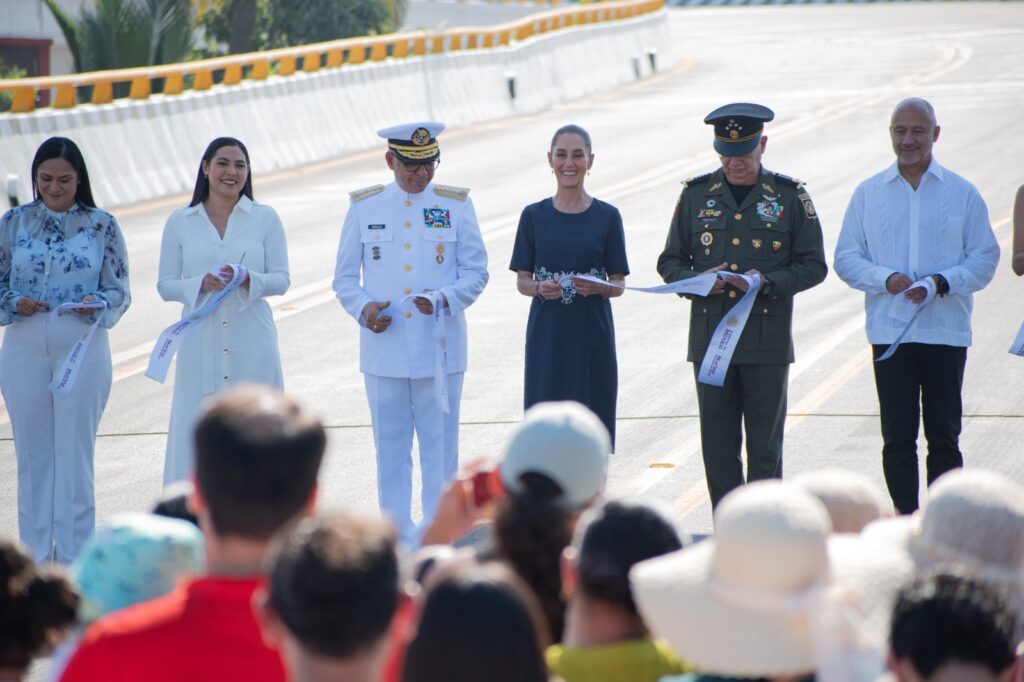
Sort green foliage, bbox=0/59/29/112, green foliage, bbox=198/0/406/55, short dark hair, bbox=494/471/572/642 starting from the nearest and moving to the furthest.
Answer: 1. short dark hair, bbox=494/471/572/642
2. green foliage, bbox=0/59/29/112
3. green foliage, bbox=198/0/406/55

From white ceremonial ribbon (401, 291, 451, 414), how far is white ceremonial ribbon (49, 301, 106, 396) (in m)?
1.63

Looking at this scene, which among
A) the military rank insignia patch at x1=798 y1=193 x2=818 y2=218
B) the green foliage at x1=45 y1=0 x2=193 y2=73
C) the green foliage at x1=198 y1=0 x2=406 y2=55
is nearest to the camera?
the military rank insignia patch at x1=798 y1=193 x2=818 y2=218

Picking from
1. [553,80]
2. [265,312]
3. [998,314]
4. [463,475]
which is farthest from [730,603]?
[553,80]

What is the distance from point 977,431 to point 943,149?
49.2 ft

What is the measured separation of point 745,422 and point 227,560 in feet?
17.7

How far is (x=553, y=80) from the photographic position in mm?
34594

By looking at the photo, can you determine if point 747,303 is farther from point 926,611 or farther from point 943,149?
point 943,149

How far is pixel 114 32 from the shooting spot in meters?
28.0

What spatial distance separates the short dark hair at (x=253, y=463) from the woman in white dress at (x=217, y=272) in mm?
5235

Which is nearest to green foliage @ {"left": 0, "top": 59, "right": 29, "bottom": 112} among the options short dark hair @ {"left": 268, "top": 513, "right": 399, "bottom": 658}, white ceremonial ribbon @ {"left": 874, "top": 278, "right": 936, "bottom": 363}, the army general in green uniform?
the army general in green uniform

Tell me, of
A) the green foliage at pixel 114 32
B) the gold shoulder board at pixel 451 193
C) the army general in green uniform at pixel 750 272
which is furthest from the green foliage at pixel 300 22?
the army general in green uniform at pixel 750 272

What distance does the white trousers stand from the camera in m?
8.72

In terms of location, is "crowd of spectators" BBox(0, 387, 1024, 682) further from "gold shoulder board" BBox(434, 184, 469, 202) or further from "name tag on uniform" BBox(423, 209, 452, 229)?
"gold shoulder board" BBox(434, 184, 469, 202)

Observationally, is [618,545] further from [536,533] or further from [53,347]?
[53,347]
